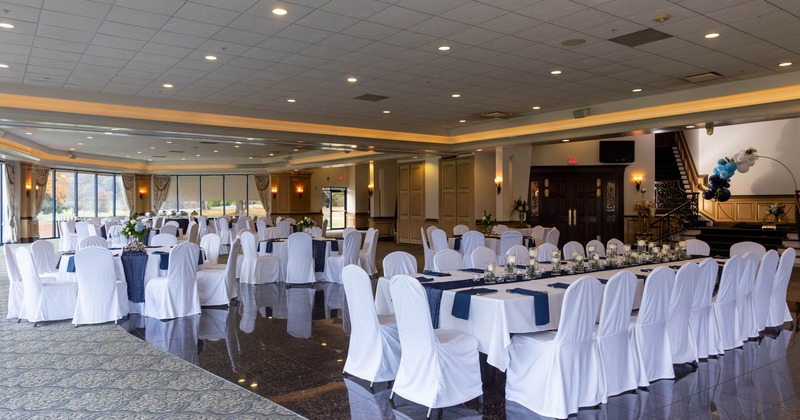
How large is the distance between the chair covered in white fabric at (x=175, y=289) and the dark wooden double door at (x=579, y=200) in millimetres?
11768

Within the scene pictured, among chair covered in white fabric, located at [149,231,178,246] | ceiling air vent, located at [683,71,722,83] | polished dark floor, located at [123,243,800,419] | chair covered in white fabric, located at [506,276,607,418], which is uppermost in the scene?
ceiling air vent, located at [683,71,722,83]

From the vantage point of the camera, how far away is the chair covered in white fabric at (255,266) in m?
9.73

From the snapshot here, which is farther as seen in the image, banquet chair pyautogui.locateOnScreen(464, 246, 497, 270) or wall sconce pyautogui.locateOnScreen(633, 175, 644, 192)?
wall sconce pyautogui.locateOnScreen(633, 175, 644, 192)

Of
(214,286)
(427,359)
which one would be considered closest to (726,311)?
(427,359)

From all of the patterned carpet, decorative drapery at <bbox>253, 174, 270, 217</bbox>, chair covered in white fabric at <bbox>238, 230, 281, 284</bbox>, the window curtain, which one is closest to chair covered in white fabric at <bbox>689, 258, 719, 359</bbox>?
the patterned carpet

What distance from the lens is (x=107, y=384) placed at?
176 inches

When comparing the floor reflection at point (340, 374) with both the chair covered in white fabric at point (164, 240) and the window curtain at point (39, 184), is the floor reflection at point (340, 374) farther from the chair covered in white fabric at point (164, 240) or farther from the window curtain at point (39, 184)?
the window curtain at point (39, 184)

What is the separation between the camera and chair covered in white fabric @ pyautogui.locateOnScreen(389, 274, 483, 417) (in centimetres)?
378

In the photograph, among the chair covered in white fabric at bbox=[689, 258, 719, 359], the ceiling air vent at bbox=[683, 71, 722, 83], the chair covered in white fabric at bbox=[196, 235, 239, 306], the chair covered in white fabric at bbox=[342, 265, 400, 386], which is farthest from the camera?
the ceiling air vent at bbox=[683, 71, 722, 83]

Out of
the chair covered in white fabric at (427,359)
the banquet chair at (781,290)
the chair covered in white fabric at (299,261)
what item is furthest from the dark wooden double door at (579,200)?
the chair covered in white fabric at (427,359)

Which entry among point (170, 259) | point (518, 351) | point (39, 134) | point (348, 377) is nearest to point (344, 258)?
point (170, 259)

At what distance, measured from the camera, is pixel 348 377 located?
4590 millimetres

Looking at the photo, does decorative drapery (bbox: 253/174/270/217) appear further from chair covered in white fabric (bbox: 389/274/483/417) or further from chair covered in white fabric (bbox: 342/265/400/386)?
chair covered in white fabric (bbox: 389/274/483/417)

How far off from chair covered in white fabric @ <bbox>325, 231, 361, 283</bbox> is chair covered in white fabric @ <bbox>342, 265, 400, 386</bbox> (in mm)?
5399
